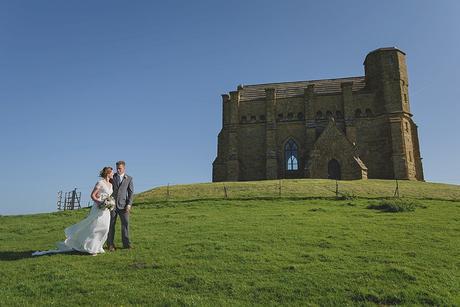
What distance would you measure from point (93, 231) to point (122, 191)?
146cm

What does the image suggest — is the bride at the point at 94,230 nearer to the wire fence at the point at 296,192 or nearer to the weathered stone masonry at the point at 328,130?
the wire fence at the point at 296,192

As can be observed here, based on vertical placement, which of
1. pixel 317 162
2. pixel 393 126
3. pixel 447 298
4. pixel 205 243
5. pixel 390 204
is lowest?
pixel 447 298

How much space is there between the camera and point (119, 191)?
12078 millimetres

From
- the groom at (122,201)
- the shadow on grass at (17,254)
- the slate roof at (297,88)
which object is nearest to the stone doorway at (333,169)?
the slate roof at (297,88)

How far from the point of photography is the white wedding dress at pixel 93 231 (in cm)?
1125

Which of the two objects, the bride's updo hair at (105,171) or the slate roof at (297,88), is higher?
the slate roof at (297,88)

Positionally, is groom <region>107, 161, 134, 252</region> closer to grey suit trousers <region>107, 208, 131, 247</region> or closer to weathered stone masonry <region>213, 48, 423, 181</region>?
grey suit trousers <region>107, 208, 131, 247</region>

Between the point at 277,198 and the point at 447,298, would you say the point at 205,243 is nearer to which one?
the point at 447,298

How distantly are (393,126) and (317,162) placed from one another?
8272mm

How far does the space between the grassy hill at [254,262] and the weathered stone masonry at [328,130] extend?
765 inches

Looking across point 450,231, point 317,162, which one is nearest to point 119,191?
point 450,231

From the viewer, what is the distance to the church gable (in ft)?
125

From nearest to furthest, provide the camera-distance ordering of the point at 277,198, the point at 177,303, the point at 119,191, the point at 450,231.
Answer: the point at 177,303, the point at 119,191, the point at 450,231, the point at 277,198

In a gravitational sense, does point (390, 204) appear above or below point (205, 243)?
above
